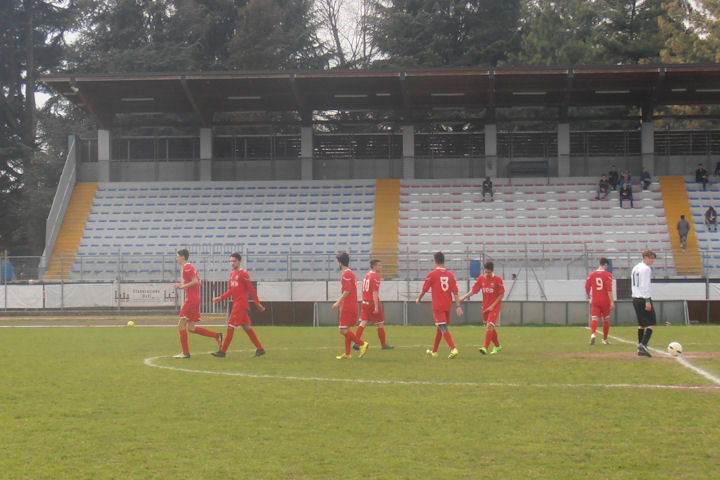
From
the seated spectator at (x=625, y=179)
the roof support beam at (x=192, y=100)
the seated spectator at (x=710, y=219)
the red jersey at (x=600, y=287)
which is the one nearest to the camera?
the red jersey at (x=600, y=287)

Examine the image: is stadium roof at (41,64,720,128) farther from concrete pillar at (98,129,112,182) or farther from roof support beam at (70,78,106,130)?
concrete pillar at (98,129,112,182)

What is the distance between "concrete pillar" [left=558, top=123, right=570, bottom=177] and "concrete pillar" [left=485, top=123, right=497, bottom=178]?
3444 mm

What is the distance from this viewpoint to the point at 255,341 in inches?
691

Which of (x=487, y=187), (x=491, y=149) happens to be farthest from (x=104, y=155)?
(x=491, y=149)

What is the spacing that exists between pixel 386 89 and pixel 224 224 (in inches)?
430

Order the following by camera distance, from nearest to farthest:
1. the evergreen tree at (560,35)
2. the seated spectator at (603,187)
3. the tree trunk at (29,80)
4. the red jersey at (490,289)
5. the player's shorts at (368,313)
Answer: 1. the red jersey at (490,289)
2. the player's shorts at (368,313)
3. the seated spectator at (603,187)
4. the evergreen tree at (560,35)
5. the tree trunk at (29,80)

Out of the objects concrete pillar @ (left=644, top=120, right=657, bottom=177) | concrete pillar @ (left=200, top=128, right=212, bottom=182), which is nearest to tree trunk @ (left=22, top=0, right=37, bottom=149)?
concrete pillar @ (left=200, top=128, right=212, bottom=182)

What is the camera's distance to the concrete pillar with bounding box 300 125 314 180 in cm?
4861

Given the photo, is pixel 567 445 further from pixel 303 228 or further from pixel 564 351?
pixel 303 228

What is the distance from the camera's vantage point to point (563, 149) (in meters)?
47.4

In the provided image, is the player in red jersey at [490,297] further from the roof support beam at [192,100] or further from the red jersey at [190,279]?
the roof support beam at [192,100]

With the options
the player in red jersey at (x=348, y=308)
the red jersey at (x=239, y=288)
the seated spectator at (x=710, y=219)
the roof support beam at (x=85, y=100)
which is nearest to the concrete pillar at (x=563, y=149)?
the seated spectator at (x=710, y=219)

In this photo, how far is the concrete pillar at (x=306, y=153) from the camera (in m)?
48.6

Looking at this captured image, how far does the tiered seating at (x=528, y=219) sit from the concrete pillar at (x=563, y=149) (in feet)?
1.94
